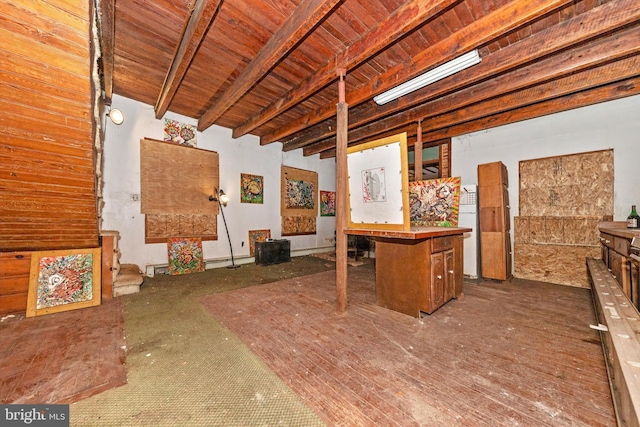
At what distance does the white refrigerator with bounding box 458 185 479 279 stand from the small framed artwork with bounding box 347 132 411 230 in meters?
2.49

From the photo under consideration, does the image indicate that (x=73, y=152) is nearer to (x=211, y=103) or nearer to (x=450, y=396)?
(x=211, y=103)

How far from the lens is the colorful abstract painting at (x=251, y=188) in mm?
5570

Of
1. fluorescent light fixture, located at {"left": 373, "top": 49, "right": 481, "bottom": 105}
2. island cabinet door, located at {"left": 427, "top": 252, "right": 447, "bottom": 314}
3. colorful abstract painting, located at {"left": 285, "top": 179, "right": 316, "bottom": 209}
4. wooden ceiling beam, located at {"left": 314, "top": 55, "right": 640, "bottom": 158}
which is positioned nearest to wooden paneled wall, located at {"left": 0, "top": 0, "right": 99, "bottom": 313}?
fluorescent light fixture, located at {"left": 373, "top": 49, "right": 481, "bottom": 105}

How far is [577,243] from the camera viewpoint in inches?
145

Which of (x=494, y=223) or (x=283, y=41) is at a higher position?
(x=283, y=41)

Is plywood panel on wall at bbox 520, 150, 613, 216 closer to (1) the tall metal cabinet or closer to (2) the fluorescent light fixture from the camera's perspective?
(1) the tall metal cabinet

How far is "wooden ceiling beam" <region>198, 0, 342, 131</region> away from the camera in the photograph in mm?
2029

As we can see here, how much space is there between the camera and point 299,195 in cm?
673

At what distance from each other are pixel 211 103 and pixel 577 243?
22.0 ft

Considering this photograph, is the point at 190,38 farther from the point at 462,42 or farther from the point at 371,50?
the point at 462,42

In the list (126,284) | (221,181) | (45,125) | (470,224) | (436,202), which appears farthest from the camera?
(221,181)

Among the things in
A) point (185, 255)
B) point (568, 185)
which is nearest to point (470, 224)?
point (568, 185)

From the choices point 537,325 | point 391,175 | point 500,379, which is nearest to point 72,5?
point 391,175
